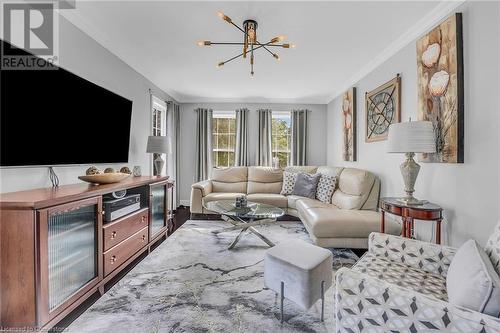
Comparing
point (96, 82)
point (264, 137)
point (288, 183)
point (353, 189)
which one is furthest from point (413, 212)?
point (264, 137)

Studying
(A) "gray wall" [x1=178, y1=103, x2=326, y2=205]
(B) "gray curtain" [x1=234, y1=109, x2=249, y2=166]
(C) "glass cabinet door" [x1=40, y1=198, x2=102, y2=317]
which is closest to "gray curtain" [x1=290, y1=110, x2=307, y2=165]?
(A) "gray wall" [x1=178, y1=103, x2=326, y2=205]

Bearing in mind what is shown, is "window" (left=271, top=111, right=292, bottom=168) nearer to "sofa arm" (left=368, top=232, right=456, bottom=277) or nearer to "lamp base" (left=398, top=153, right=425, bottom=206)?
"lamp base" (left=398, top=153, right=425, bottom=206)

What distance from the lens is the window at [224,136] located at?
5613 mm

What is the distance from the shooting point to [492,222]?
1.74 meters

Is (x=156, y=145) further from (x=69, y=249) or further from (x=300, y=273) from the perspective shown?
(x=300, y=273)

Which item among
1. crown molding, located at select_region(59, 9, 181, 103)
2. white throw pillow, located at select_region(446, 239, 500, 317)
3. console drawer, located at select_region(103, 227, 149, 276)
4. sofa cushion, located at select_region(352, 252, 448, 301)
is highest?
crown molding, located at select_region(59, 9, 181, 103)

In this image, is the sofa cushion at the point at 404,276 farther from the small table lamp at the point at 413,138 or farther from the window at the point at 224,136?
the window at the point at 224,136

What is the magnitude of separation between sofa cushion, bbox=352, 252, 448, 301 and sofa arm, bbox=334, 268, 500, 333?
44 centimetres

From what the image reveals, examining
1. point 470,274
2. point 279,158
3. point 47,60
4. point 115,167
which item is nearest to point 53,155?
point 47,60

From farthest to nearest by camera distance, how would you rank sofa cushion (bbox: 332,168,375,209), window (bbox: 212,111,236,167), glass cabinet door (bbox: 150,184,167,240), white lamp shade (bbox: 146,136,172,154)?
window (bbox: 212,111,236,167) → white lamp shade (bbox: 146,136,172,154) → sofa cushion (bbox: 332,168,375,209) → glass cabinet door (bbox: 150,184,167,240)

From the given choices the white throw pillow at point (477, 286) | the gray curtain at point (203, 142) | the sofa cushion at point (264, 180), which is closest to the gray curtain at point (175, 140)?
the gray curtain at point (203, 142)

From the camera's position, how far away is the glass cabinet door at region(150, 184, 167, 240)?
9.64 feet

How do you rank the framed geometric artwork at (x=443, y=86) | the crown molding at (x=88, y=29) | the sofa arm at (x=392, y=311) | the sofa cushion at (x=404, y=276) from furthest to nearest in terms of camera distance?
the crown molding at (x=88, y=29)
the framed geometric artwork at (x=443, y=86)
the sofa cushion at (x=404, y=276)
the sofa arm at (x=392, y=311)

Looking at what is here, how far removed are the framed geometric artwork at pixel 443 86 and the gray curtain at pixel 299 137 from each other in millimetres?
3095
